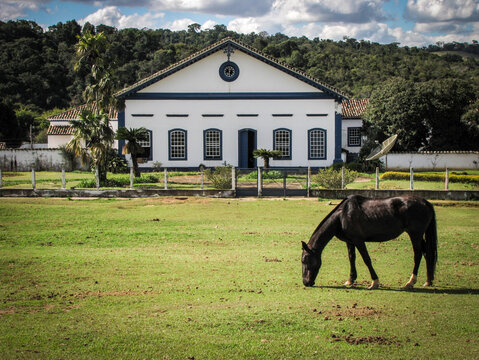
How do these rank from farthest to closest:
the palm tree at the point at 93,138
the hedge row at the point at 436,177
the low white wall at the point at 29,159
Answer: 1. the low white wall at the point at 29,159
2. the hedge row at the point at 436,177
3. the palm tree at the point at 93,138

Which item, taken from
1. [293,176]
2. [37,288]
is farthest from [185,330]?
[293,176]

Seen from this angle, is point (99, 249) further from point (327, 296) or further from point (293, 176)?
point (293, 176)

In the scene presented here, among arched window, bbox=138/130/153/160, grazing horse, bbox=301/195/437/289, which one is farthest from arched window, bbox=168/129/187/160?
grazing horse, bbox=301/195/437/289

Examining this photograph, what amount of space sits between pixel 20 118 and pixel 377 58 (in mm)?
55882

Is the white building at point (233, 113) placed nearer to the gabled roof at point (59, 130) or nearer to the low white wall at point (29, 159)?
the low white wall at point (29, 159)

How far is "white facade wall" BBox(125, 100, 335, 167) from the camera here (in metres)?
38.9

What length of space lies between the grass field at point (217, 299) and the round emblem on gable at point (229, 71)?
77.6ft

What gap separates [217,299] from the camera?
8898 mm

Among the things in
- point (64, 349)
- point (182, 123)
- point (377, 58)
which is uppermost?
point (377, 58)

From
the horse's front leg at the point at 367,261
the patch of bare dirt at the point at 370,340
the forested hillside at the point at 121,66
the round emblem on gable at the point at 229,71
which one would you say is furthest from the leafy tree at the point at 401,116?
the patch of bare dirt at the point at 370,340

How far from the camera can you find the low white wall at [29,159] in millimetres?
40562

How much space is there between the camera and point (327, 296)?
9.02m

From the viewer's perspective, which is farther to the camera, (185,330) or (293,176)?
(293,176)

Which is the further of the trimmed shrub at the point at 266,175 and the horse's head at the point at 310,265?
the trimmed shrub at the point at 266,175
